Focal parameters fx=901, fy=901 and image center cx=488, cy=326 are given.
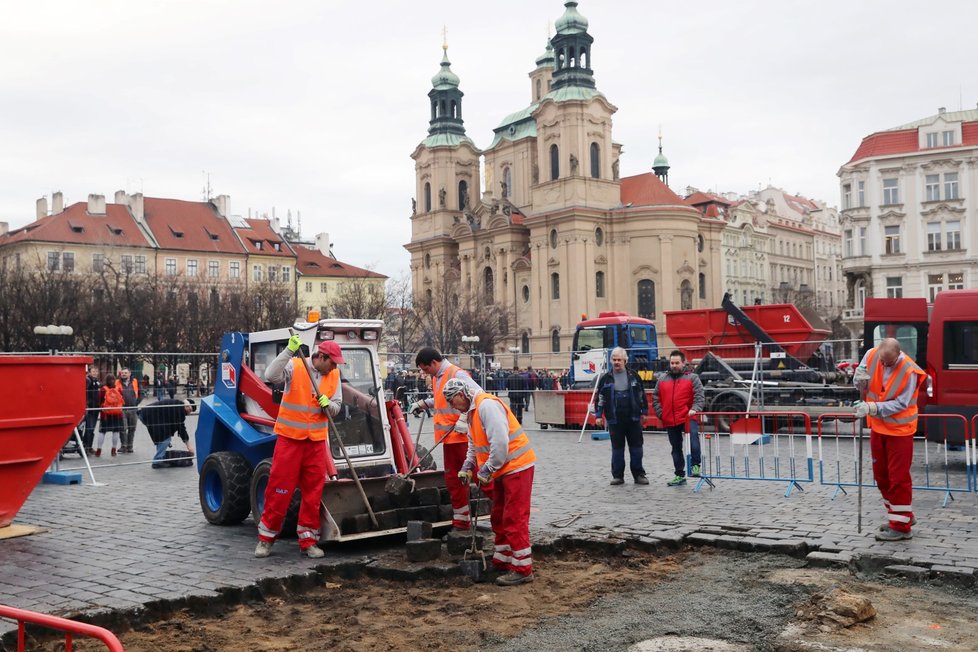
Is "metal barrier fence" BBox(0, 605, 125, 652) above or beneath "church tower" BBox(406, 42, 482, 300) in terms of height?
beneath

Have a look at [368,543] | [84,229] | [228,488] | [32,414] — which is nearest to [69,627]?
[368,543]

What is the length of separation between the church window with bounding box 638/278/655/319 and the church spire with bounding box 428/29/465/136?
2339 cm

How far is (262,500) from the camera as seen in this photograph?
8828mm

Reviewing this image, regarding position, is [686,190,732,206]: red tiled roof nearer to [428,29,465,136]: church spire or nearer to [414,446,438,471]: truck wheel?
[428,29,465,136]: church spire

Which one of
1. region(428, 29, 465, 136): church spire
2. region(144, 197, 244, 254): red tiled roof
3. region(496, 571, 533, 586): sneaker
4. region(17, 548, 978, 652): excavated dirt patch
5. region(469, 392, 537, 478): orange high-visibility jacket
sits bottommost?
region(17, 548, 978, 652): excavated dirt patch

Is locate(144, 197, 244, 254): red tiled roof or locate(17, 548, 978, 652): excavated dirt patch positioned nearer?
locate(17, 548, 978, 652): excavated dirt patch

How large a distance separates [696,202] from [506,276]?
28.4 meters

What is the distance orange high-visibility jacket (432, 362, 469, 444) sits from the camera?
8.56 metres

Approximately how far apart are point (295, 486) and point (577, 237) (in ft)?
196

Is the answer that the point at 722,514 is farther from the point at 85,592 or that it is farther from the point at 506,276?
the point at 506,276

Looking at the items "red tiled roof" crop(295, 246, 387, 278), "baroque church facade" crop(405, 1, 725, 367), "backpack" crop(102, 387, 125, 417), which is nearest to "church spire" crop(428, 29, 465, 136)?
"baroque church facade" crop(405, 1, 725, 367)

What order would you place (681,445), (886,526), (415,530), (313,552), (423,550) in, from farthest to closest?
(681,445)
(886,526)
(313,552)
(415,530)
(423,550)

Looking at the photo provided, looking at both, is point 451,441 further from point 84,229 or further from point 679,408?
point 84,229

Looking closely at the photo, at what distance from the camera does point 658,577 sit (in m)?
7.08
